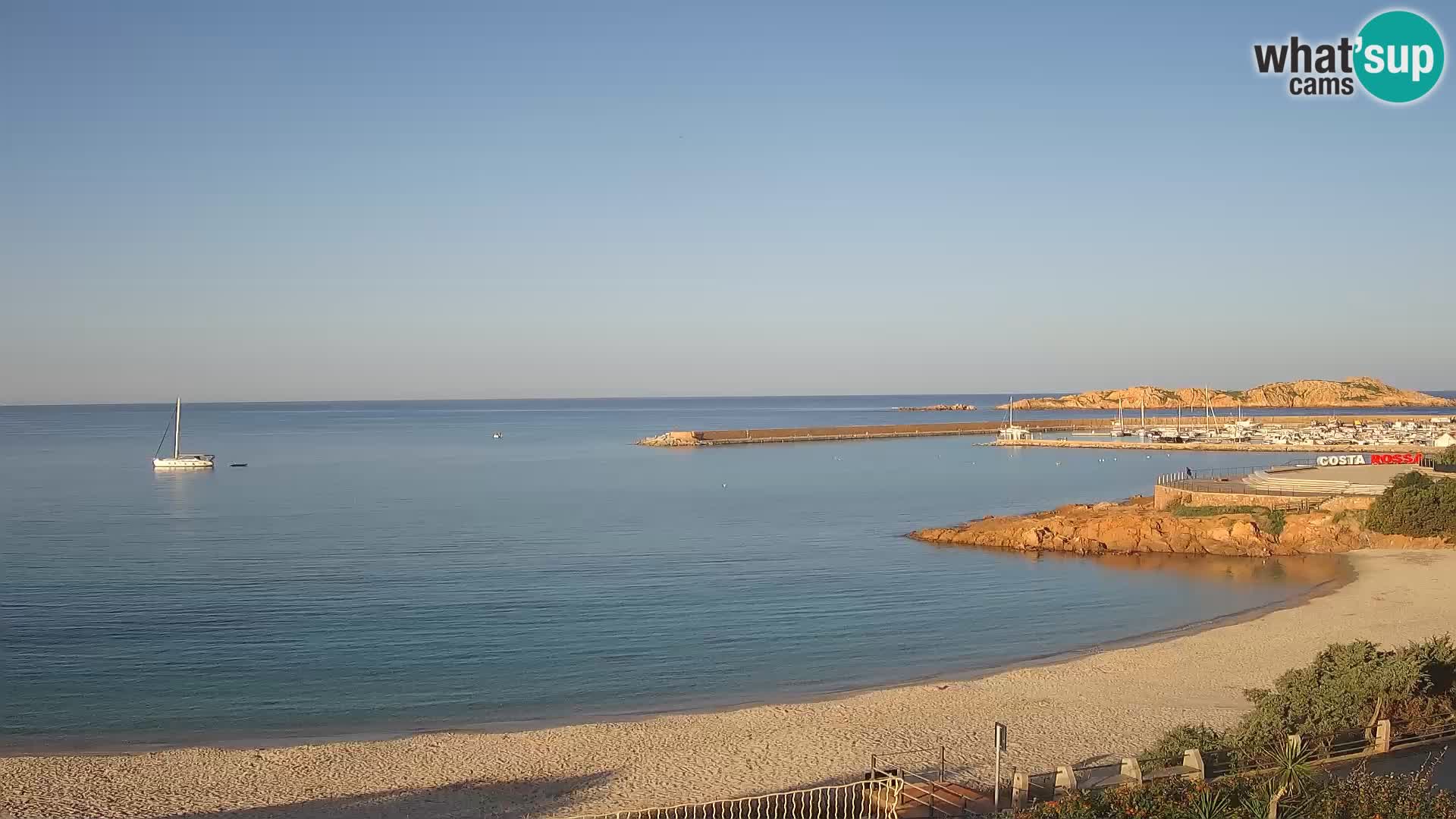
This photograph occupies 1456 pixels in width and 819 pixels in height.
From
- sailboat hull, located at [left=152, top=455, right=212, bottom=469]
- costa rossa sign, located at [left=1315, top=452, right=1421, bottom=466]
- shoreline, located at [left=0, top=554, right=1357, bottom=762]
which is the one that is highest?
costa rossa sign, located at [left=1315, top=452, right=1421, bottom=466]

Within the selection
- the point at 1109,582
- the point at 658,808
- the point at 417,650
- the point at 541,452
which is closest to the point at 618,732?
the point at 658,808

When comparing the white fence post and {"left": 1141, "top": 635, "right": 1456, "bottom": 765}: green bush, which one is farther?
{"left": 1141, "top": 635, "right": 1456, "bottom": 765}: green bush

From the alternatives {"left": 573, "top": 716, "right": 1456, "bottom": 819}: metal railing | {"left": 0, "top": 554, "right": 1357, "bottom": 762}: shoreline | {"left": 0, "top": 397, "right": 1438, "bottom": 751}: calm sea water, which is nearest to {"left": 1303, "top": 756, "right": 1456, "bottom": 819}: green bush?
{"left": 573, "top": 716, "right": 1456, "bottom": 819}: metal railing

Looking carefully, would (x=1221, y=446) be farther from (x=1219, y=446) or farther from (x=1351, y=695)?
(x=1351, y=695)

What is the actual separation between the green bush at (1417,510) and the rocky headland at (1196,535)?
1.07ft

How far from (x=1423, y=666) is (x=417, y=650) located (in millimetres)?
21024

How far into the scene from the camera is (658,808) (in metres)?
15.0

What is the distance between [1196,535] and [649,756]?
31648 millimetres

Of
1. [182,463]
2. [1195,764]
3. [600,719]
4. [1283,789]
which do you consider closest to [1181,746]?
[1195,764]

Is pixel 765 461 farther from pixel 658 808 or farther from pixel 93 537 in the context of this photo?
pixel 658 808

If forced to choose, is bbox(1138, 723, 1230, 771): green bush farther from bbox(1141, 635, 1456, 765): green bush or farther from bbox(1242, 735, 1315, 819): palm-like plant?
bbox(1242, 735, 1315, 819): palm-like plant

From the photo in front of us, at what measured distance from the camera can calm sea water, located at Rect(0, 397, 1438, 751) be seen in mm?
23750

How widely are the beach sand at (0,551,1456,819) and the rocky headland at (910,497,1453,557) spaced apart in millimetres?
18827

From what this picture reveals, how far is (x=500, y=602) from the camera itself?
3466 centimetres
